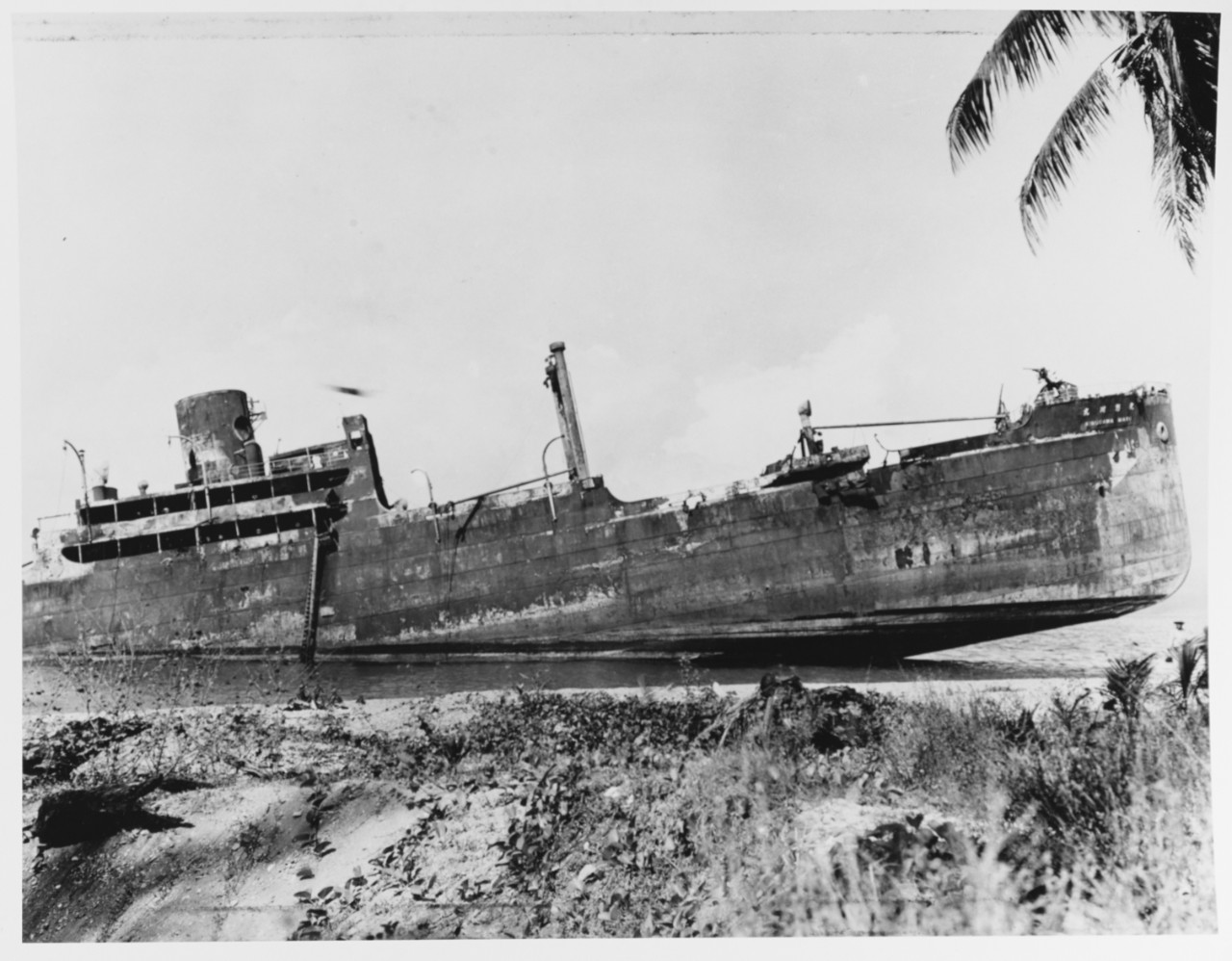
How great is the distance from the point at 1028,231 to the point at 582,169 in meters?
3.87

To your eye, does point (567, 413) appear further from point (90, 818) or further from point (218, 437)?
point (90, 818)

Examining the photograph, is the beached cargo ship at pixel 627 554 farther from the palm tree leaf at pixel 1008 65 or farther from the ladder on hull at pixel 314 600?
Answer: the palm tree leaf at pixel 1008 65

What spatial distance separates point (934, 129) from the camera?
791cm

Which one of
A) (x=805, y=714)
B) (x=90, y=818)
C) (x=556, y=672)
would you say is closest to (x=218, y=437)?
(x=90, y=818)

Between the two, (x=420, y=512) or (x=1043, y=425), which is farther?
(x=420, y=512)

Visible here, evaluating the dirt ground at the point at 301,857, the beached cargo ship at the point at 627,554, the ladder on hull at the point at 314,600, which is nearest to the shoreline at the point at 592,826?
the dirt ground at the point at 301,857

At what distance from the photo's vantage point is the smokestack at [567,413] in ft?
27.6

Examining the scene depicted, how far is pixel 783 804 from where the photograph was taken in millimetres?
6664

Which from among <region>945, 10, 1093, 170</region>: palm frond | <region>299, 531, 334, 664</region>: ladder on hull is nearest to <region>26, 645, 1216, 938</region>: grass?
<region>299, 531, 334, 664</region>: ladder on hull

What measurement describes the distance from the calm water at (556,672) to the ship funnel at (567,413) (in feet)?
6.64

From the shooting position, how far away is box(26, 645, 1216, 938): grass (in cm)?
628

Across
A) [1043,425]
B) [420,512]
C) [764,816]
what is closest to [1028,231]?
[1043,425]

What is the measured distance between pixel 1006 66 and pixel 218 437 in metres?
8.62

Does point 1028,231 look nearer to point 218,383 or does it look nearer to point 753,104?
point 753,104
